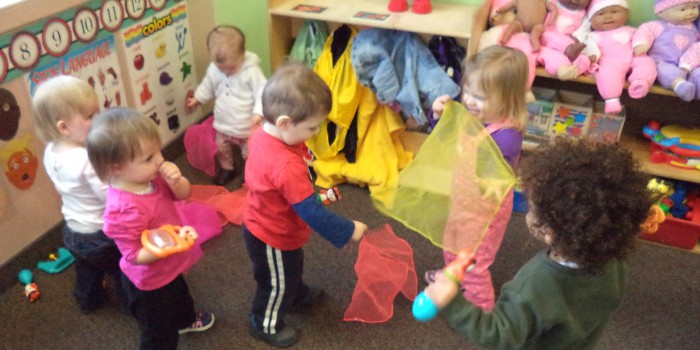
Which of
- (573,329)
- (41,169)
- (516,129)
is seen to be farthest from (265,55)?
(573,329)

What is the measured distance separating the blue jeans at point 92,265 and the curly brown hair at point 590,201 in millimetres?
1471

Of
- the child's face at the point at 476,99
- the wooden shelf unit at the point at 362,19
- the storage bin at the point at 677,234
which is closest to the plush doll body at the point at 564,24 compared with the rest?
the wooden shelf unit at the point at 362,19

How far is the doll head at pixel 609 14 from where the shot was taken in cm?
241

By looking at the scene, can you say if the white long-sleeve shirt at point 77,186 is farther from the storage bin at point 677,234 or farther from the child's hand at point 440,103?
the storage bin at point 677,234

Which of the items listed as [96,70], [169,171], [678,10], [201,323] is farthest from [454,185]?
[96,70]

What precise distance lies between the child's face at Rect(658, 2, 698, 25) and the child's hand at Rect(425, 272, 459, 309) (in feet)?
6.29

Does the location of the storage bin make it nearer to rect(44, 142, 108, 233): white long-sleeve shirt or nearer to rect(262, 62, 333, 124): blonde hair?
rect(262, 62, 333, 124): blonde hair

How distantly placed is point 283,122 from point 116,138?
437mm

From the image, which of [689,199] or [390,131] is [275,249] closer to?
[390,131]

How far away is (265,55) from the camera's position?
10.9ft

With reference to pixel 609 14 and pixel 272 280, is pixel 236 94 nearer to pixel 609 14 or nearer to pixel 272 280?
pixel 272 280

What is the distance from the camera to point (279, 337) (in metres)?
1.99

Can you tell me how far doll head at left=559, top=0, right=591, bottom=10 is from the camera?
2477mm

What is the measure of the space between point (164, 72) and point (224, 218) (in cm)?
88
